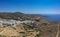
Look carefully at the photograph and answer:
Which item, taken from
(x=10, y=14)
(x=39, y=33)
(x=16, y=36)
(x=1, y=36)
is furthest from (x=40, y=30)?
(x=10, y=14)

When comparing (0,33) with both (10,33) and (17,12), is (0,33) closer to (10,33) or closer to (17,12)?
(10,33)

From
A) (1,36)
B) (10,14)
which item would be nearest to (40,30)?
(1,36)

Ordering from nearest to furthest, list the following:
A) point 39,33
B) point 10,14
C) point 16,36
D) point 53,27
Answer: point 16,36, point 39,33, point 53,27, point 10,14

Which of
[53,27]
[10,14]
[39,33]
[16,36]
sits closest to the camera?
[16,36]

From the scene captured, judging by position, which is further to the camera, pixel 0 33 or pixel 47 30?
pixel 47 30

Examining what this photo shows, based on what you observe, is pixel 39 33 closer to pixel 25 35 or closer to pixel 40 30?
pixel 40 30

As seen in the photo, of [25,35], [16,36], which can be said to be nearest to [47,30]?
[25,35]

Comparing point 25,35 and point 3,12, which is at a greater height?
point 3,12

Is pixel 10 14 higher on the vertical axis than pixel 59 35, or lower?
higher

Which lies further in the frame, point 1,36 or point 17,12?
point 17,12
